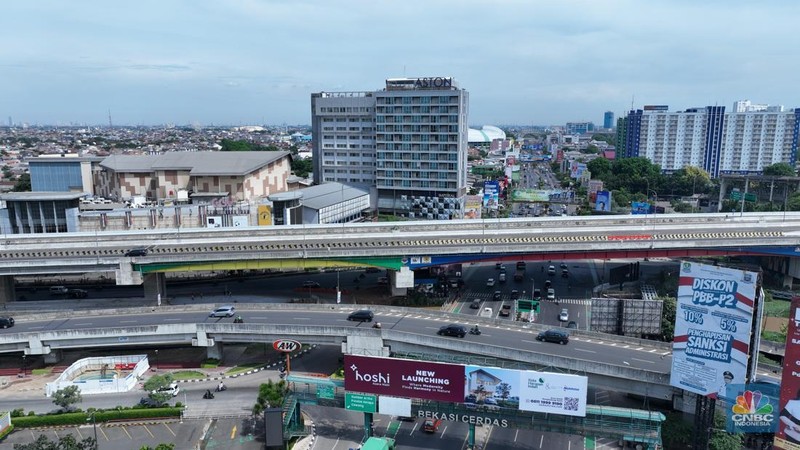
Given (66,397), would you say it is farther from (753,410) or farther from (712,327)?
(753,410)

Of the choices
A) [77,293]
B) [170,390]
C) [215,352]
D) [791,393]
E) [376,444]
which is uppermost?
[791,393]

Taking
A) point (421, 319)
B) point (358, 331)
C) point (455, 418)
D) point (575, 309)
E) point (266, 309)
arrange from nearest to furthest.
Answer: point (455, 418)
point (358, 331)
point (421, 319)
point (266, 309)
point (575, 309)

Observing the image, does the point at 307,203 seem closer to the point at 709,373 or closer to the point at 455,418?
the point at 455,418

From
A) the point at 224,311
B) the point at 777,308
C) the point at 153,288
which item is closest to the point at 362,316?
the point at 224,311

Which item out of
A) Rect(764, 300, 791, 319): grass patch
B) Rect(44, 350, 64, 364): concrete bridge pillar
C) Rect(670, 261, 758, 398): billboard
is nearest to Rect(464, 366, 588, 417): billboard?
Rect(670, 261, 758, 398): billboard

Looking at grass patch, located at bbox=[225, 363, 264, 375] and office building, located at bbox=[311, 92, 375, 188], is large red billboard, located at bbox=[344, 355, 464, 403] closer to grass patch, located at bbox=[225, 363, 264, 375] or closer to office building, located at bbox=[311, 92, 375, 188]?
grass patch, located at bbox=[225, 363, 264, 375]

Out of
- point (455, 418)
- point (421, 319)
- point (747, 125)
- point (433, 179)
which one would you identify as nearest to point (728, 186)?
point (747, 125)
